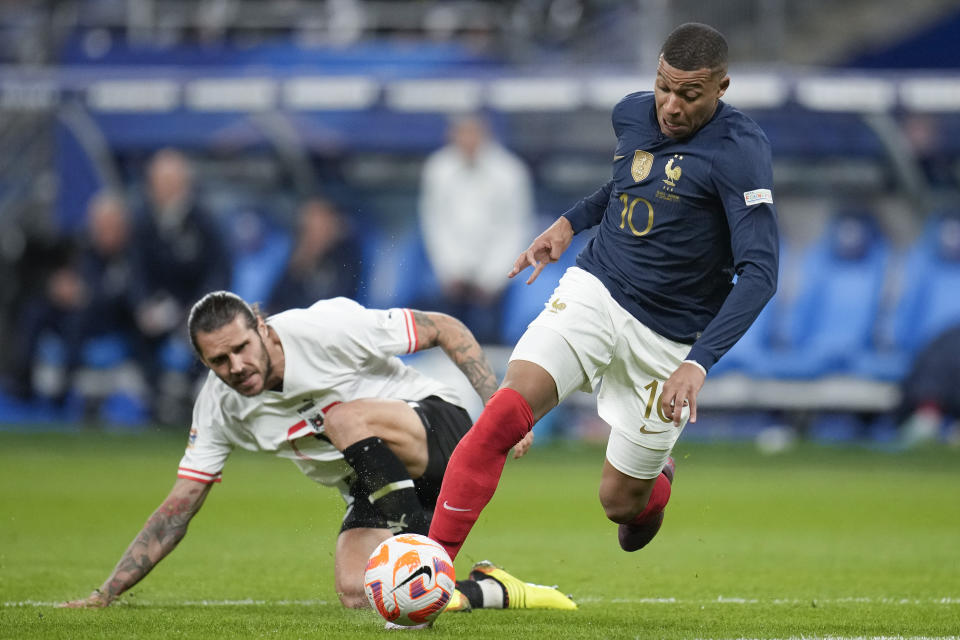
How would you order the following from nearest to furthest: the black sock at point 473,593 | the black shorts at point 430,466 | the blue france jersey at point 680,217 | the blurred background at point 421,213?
1. the blue france jersey at point 680,217
2. the black sock at point 473,593
3. the black shorts at point 430,466
4. the blurred background at point 421,213

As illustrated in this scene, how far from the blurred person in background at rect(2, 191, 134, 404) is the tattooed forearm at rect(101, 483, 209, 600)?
982cm

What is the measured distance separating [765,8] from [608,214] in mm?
12488

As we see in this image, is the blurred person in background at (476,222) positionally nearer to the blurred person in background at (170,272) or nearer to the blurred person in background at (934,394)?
the blurred person in background at (170,272)

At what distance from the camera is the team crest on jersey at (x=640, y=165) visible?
579 centimetres

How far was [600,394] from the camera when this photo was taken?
606 centimetres

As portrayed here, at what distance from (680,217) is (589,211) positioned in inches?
25.0

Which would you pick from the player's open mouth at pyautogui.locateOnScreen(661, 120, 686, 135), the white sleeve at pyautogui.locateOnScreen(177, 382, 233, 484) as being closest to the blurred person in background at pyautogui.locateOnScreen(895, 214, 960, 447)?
the player's open mouth at pyautogui.locateOnScreen(661, 120, 686, 135)

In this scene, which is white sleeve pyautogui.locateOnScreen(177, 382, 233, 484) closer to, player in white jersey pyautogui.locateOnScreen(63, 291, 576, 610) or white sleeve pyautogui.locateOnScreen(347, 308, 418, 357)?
player in white jersey pyautogui.locateOnScreen(63, 291, 576, 610)

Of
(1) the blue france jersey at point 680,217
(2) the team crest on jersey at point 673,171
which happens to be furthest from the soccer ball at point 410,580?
(2) the team crest on jersey at point 673,171

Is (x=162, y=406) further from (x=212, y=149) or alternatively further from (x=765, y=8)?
(x=765, y=8)

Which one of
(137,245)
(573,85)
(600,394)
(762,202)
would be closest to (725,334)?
(762,202)

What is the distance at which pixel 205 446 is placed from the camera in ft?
20.4

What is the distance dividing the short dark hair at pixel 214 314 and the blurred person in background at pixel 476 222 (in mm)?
9301

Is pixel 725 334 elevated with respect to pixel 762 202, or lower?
lower
